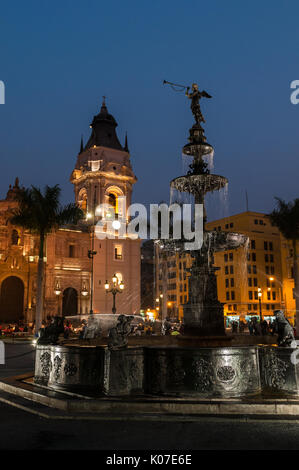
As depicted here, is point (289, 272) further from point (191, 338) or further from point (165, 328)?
point (191, 338)

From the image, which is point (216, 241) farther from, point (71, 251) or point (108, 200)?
point (108, 200)

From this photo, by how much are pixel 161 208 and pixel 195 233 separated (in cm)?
2015

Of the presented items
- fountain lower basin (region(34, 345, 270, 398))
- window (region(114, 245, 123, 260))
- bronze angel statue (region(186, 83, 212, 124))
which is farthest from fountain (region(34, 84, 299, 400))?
window (region(114, 245, 123, 260))

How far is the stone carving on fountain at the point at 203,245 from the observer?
10492 mm

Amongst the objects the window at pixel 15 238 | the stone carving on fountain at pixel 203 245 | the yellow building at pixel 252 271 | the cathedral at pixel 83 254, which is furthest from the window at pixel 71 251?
the stone carving on fountain at pixel 203 245

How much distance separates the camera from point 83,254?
47.3 metres

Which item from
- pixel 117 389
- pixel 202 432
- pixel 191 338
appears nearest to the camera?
pixel 202 432

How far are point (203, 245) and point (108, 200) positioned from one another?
38.7 metres

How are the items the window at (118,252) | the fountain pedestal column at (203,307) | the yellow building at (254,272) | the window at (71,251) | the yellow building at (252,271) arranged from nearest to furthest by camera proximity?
the fountain pedestal column at (203,307)
the window at (71,251)
the window at (118,252)
the yellow building at (254,272)
the yellow building at (252,271)

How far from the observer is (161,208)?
102ft

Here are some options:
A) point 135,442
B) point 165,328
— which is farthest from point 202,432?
point 165,328

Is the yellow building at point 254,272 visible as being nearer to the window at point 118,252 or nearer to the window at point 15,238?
the window at point 118,252

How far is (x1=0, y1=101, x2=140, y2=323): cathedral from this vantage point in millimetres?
42469
